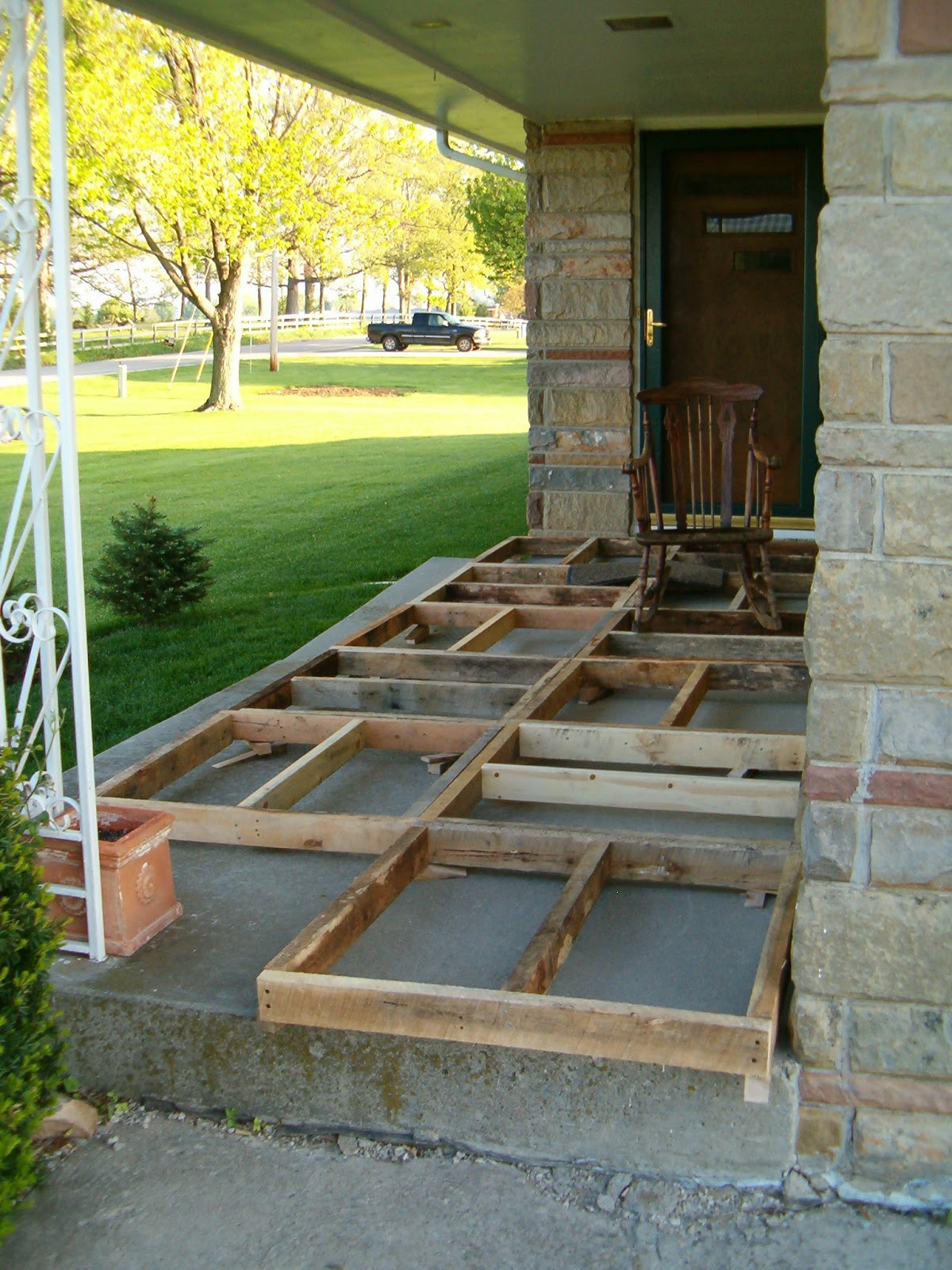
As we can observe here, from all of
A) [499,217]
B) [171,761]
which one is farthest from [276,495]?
[499,217]

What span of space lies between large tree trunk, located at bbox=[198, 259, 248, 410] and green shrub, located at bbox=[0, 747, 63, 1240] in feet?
65.9

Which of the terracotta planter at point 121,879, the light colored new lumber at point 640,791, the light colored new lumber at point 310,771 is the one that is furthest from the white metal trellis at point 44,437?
the light colored new lumber at point 640,791

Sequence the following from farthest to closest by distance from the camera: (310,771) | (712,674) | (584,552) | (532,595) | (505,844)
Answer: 1. (584,552)
2. (532,595)
3. (712,674)
4. (310,771)
5. (505,844)

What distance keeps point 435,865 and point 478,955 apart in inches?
18.2

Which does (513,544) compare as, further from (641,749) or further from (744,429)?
(641,749)

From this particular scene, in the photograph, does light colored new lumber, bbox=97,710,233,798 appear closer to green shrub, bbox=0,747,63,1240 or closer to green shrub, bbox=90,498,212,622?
green shrub, bbox=0,747,63,1240

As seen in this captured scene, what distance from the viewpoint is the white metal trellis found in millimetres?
2543

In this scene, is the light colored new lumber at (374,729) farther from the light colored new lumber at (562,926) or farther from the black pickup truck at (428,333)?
the black pickup truck at (428,333)

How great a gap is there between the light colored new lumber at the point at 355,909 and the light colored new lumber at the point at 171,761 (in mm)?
881

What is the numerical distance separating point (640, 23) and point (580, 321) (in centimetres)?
256

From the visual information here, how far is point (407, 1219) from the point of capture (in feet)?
7.91

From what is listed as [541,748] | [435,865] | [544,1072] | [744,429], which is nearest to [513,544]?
[744,429]

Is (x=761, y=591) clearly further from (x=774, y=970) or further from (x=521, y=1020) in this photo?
(x=521, y=1020)

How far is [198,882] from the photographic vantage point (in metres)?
3.45
